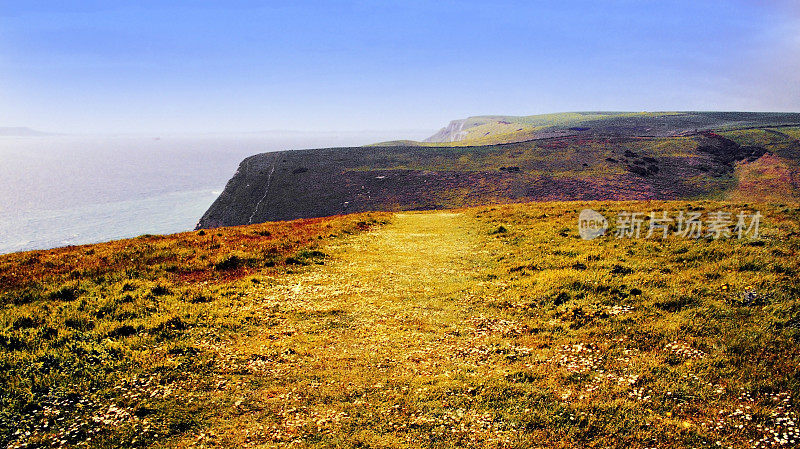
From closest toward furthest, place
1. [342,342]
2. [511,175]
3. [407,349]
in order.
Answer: [407,349] < [342,342] < [511,175]

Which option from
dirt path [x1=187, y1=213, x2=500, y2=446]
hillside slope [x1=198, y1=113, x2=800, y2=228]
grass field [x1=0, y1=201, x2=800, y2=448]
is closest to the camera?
grass field [x1=0, y1=201, x2=800, y2=448]

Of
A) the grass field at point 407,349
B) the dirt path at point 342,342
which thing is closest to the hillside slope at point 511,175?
the dirt path at point 342,342

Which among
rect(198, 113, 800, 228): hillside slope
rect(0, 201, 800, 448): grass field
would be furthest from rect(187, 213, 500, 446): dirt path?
rect(198, 113, 800, 228): hillside slope

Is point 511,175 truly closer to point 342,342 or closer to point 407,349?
point 407,349

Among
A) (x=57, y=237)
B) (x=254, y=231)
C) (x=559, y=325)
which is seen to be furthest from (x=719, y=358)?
(x=57, y=237)

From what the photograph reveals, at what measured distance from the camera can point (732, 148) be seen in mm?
Answer: 107812

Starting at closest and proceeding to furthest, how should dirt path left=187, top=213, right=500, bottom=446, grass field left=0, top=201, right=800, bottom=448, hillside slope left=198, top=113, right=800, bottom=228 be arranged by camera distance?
grass field left=0, top=201, right=800, bottom=448
dirt path left=187, top=213, right=500, bottom=446
hillside slope left=198, top=113, right=800, bottom=228

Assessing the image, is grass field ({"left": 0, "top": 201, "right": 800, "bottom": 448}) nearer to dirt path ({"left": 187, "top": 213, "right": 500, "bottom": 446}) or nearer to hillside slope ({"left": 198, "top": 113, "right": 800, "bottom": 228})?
dirt path ({"left": 187, "top": 213, "right": 500, "bottom": 446})

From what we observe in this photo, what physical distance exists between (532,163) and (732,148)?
203 feet

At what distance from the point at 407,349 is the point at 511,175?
91.7 metres

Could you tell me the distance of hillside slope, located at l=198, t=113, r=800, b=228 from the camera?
8494 cm

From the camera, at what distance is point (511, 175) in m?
96.5

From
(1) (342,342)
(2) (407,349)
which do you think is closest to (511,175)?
(2) (407,349)

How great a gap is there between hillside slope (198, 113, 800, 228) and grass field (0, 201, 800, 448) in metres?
68.1
